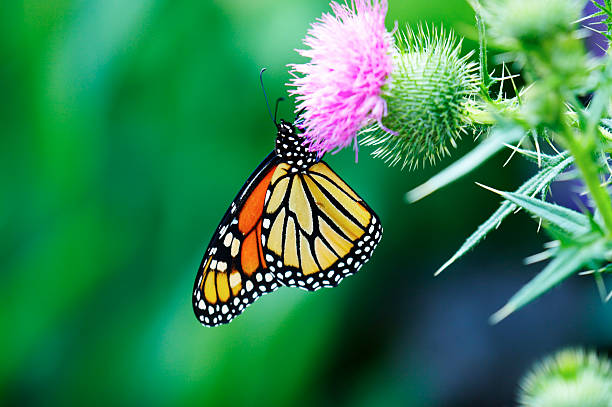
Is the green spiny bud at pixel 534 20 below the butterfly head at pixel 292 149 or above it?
below

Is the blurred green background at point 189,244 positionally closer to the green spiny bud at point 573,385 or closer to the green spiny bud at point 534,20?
the green spiny bud at point 534,20

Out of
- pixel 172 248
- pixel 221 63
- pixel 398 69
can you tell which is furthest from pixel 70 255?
pixel 398 69

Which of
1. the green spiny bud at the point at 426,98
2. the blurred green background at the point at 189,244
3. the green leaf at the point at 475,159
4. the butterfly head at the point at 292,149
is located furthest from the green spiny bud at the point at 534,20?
the blurred green background at the point at 189,244

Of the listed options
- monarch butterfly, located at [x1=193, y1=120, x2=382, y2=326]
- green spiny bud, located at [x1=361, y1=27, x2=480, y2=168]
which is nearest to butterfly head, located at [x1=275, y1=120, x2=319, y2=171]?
monarch butterfly, located at [x1=193, y1=120, x2=382, y2=326]

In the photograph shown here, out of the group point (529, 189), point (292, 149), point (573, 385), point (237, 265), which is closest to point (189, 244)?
point (237, 265)

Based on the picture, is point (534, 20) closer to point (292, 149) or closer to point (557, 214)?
point (557, 214)

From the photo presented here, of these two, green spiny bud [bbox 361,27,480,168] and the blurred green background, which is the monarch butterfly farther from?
the blurred green background
